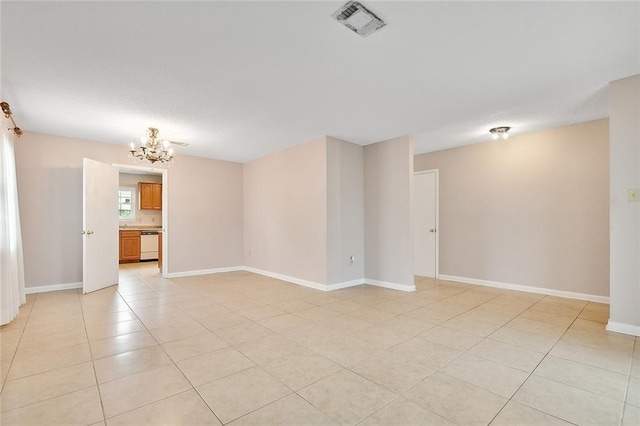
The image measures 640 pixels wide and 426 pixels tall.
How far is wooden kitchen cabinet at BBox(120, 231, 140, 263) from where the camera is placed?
7926mm

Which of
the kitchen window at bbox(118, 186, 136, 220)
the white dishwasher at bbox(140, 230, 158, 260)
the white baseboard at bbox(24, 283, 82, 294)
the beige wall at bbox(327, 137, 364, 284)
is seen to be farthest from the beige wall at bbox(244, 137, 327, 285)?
the kitchen window at bbox(118, 186, 136, 220)

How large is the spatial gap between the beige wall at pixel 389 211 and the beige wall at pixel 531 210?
4.46ft

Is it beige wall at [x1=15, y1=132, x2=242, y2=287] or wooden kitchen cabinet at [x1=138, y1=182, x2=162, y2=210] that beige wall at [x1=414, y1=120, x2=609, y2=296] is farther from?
wooden kitchen cabinet at [x1=138, y1=182, x2=162, y2=210]

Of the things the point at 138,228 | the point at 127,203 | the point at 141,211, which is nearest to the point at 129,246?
the point at 138,228

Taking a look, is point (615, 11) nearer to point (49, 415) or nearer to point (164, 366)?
point (164, 366)

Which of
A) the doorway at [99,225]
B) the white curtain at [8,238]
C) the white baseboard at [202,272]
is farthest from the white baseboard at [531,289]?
the white curtain at [8,238]

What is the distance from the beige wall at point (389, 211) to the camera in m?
4.81

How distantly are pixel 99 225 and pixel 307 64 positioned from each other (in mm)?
4657

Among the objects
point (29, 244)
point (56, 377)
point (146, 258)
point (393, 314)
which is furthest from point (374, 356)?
point (146, 258)

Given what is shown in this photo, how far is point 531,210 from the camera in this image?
465 centimetres

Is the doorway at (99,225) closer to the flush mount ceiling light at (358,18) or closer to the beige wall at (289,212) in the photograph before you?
the beige wall at (289,212)

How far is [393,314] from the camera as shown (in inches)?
139

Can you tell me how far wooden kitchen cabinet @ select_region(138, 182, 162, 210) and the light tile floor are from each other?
500cm

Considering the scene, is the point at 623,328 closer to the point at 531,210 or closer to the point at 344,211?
the point at 531,210
